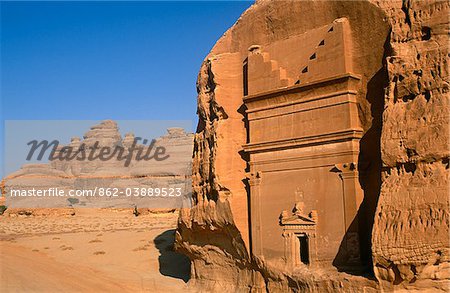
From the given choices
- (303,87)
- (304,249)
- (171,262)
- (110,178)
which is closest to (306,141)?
(303,87)

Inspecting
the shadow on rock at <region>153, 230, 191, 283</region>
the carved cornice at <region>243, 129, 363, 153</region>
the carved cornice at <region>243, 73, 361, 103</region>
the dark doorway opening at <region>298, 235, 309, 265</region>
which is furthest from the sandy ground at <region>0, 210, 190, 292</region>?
the carved cornice at <region>243, 73, 361, 103</region>

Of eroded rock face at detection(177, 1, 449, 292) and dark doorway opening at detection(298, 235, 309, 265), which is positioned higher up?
eroded rock face at detection(177, 1, 449, 292)

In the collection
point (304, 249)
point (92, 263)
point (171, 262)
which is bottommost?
point (92, 263)

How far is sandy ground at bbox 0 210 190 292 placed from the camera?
755 inches

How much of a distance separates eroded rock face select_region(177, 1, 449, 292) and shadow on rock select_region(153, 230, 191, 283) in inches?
134

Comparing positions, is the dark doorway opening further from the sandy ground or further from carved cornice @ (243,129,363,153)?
the sandy ground

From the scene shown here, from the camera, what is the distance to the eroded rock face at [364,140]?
10.5 metres

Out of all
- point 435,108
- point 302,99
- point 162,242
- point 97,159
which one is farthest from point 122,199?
point 435,108

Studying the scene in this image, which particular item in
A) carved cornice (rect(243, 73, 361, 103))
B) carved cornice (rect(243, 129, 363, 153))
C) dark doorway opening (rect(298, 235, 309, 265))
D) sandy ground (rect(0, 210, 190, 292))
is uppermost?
carved cornice (rect(243, 73, 361, 103))

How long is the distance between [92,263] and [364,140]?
18056 mm

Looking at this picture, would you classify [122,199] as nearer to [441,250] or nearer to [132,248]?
[132,248]

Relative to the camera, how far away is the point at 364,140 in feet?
43.2

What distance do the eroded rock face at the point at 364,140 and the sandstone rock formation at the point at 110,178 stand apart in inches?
1381

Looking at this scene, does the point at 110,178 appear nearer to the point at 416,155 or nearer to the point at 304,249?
the point at 304,249
